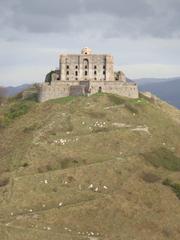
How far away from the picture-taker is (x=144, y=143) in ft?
339

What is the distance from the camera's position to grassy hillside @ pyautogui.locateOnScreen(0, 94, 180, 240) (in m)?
75.0

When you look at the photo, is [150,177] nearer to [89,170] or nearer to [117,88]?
[89,170]

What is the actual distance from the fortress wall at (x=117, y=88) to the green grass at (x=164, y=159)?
2591cm

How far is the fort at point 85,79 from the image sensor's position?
4783 inches

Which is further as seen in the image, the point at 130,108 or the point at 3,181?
the point at 130,108

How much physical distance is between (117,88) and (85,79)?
938 centimetres

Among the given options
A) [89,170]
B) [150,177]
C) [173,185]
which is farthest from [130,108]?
[173,185]

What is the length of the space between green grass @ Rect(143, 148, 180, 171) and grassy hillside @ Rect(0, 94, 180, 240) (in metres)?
0.20

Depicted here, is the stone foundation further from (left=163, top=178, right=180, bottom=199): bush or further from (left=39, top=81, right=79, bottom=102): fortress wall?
(left=163, top=178, right=180, bottom=199): bush

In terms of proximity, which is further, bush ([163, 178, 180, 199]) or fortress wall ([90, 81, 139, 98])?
fortress wall ([90, 81, 139, 98])

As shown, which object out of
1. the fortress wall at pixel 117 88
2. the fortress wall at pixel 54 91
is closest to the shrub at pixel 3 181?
the fortress wall at pixel 54 91

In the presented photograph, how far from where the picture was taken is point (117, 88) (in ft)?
407

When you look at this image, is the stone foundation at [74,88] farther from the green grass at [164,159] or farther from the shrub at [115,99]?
the green grass at [164,159]

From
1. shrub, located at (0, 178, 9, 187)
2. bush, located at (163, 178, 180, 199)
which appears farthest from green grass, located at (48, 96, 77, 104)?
bush, located at (163, 178, 180, 199)
